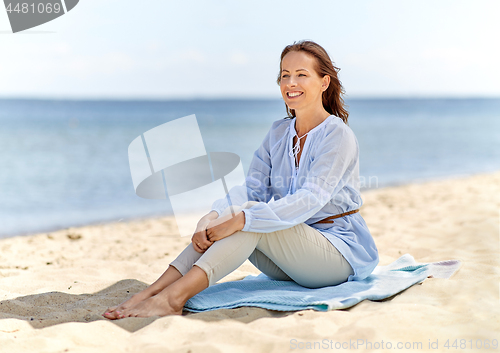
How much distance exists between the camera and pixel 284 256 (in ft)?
8.13

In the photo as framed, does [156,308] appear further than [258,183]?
No

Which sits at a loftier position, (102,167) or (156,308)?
(156,308)

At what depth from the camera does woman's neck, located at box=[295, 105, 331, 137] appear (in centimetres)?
282

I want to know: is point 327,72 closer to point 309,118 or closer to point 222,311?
point 309,118

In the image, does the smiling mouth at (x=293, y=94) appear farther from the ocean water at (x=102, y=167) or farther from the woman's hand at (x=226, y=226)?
the ocean water at (x=102, y=167)

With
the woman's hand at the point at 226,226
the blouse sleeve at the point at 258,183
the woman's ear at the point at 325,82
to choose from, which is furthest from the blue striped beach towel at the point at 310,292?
the woman's ear at the point at 325,82

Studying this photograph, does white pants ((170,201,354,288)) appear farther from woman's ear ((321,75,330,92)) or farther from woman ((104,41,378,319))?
woman's ear ((321,75,330,92))

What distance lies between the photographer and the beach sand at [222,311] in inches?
74.5

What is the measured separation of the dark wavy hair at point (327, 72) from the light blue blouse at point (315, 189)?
220 millimetres

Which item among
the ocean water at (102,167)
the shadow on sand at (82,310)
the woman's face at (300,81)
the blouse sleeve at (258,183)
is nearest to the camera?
the shadow on sand at (82,310)

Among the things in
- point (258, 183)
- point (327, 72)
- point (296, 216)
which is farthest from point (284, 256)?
point (327, 72)

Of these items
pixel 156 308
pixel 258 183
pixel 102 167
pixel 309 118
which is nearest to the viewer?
pixel 156 308

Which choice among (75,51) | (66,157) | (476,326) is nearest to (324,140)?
(476,326)

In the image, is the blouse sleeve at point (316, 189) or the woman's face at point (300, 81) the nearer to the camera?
the blouse sleeve at point (316, 189)
